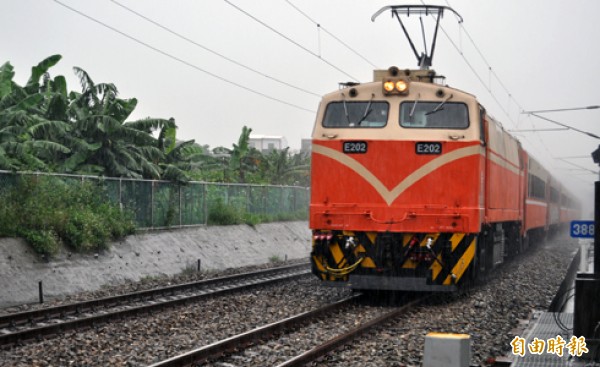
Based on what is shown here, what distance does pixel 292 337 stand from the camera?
1023 centimetres

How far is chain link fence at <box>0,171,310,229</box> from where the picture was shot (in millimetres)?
20578

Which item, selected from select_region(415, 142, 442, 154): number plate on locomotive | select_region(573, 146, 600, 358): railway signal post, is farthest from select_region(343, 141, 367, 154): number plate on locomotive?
select_region(573, 146, 600, 358): railway signal post

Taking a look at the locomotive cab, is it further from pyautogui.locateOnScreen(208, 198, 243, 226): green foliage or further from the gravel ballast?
pyautogui.locateOnScreen(208, 198, 243, 226): green foliage

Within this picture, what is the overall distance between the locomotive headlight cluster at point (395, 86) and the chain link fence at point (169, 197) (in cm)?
850

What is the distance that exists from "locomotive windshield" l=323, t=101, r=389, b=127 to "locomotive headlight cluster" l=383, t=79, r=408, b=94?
25 centimetres

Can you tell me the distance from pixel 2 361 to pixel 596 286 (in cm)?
636

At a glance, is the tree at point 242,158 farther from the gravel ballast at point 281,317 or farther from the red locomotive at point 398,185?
the red locomotive at point 398,185

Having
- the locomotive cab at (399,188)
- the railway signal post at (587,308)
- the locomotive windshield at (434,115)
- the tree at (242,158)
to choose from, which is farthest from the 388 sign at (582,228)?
the tree at (242,158)

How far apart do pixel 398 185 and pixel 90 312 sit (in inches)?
213

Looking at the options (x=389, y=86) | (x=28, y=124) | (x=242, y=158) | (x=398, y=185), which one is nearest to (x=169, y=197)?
(x=28, y=124)

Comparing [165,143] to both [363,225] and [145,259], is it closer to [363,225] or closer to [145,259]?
[145,259]

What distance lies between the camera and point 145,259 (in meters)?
19.7

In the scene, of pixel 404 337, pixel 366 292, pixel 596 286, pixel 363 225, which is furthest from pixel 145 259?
pixel 596 286

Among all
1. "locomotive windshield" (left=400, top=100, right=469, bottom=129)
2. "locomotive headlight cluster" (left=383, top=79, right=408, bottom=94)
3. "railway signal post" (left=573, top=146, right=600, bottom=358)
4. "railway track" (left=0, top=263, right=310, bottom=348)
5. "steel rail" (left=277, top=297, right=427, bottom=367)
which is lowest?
"railway track" (left=0, top=263, right=310, bottom=348)
